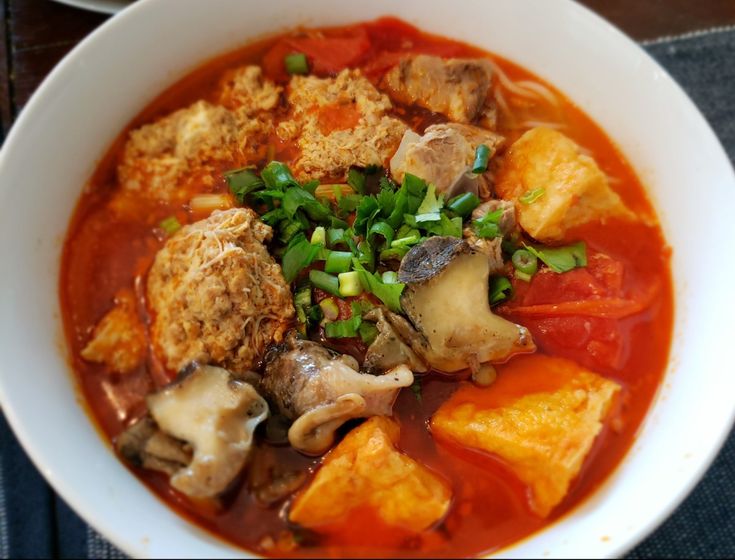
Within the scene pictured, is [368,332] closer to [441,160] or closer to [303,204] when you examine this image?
[303,204]

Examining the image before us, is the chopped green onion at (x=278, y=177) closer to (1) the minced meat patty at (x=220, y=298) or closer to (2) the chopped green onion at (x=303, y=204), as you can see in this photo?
(2) the chopped green onion at (x=303, y=204)

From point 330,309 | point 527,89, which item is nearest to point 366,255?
point 330,309

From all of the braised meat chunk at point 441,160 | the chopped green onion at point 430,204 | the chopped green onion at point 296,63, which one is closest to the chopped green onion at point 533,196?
the braised meat chunk at point 441,160

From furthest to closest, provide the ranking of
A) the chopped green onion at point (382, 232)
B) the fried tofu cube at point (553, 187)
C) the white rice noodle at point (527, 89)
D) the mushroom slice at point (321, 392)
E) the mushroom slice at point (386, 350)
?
the white rice noodle at point (527, 89) < the fried tofu cube at point (553, 187) < the chopped green onion at point (382, 232) < the mushroom slice at point (386, 350) < the mushroom slice at point (321, 392)

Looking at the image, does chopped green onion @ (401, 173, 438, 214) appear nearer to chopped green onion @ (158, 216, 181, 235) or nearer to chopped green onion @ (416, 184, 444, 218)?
chopped green onion @ (416, 184, 444, 218)

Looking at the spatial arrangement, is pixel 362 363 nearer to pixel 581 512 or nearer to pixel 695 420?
pixel 581 512

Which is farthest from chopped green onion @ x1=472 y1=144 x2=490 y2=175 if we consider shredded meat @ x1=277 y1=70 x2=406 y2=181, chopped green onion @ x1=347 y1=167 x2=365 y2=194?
chopped green onion @ x1=347 y1=167 x2=365 y2=194

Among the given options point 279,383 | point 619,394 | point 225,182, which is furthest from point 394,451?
point 225,182
